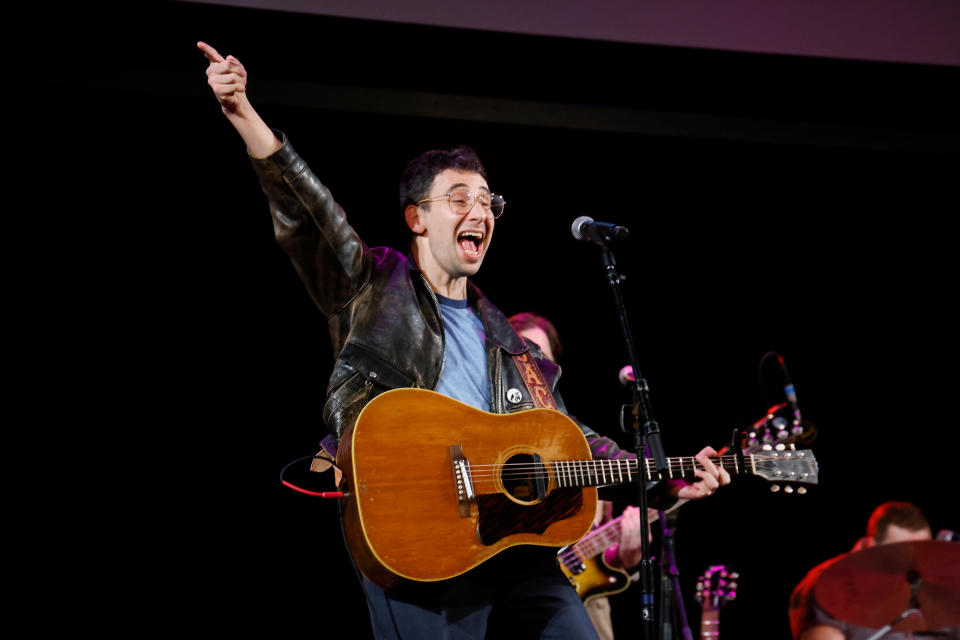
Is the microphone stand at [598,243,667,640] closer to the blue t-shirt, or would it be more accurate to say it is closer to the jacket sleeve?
the blue t-shirt

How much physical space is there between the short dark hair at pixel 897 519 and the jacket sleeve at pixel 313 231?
3846mm

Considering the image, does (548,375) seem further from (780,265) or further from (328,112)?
(780,265)

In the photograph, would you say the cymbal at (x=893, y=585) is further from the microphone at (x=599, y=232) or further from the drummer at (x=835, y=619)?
the microphone at (x=599, y=232)

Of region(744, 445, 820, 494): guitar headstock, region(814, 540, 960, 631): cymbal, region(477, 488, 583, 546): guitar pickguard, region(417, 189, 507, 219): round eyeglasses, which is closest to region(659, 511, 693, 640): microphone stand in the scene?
region(744, 445, 820, 494): guitar headstock

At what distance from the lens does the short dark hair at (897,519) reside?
496 cm

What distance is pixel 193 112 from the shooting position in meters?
5.09

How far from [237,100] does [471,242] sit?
39.4 inches

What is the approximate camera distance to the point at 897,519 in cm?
502

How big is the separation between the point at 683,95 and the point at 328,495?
4184 millimetres

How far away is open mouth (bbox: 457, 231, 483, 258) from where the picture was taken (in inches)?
123

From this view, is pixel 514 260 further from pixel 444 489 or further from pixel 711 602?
pixel 444 489

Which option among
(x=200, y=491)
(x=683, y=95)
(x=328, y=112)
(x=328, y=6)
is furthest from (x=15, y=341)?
(x=683, y=95)

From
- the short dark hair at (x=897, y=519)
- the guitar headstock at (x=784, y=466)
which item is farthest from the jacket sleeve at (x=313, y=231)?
the short dark hair at (x=897, y=519)

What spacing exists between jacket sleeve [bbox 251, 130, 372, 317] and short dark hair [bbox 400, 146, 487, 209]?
17.0 inches
